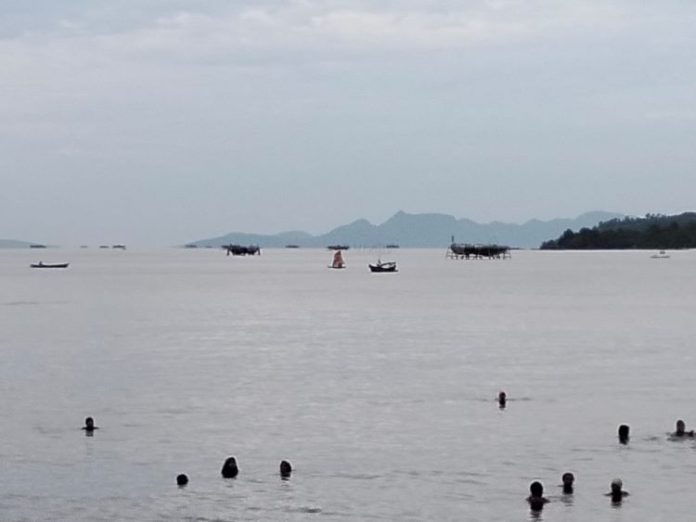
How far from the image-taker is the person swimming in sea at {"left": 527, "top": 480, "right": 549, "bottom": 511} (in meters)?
28.4

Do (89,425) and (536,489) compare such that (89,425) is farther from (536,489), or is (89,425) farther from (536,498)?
(536,498)

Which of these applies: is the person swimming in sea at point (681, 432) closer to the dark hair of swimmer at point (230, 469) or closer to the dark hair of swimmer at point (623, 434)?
the dark hair of swimmer at point (623, 434)

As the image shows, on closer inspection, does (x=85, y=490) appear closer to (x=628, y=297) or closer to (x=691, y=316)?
(x=691, y=316)

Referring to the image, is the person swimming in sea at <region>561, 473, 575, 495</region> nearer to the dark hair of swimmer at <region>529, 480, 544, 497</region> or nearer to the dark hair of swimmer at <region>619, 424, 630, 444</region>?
the dark hair of swimmer at <region>529, 480, 544, 497</region>

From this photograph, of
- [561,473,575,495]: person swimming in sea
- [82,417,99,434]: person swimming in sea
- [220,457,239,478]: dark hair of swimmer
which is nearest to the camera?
[561,473,575,495]: person swimming in sea

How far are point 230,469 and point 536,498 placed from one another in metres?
7.59

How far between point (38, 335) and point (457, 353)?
89.8 feet

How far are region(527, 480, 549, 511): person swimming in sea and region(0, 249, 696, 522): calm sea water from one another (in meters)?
0.26

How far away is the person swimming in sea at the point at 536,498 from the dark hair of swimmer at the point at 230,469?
7.18 meters

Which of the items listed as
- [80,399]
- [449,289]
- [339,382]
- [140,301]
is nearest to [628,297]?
[449,289]

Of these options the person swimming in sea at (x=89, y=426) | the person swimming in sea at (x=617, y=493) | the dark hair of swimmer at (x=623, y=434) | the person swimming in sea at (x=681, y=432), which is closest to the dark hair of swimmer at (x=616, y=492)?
the person swimming in sea at (x=617, y=493)

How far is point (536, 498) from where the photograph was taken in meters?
28.6

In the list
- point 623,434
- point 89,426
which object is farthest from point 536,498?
point 89,426

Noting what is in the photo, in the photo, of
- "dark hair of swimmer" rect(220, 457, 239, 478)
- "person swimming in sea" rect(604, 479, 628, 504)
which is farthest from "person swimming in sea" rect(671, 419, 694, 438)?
"dark hair of swimmer" rect(220, 457, 239, 478)
